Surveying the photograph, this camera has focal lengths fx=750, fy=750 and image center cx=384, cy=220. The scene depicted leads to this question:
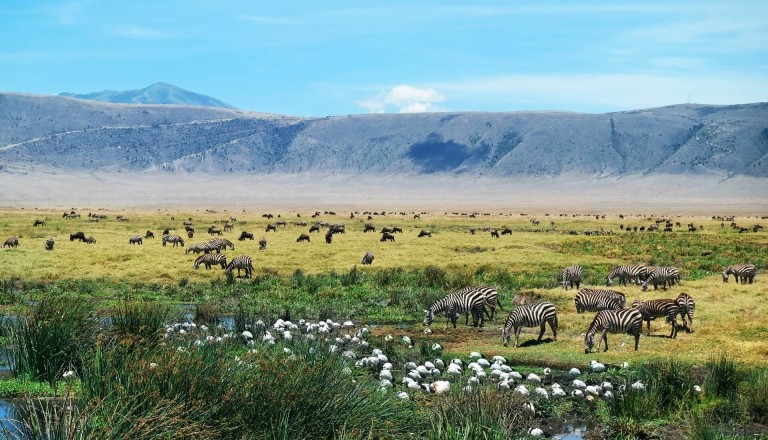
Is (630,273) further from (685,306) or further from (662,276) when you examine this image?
(685,306)

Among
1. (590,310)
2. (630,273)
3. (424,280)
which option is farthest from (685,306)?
(424,280)

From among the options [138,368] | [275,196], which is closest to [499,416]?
→ [138,368]

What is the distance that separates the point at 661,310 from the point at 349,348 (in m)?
8.81

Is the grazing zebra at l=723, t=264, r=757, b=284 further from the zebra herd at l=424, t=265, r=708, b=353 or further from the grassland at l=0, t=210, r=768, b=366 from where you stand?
the zebra herd at l=424, t=265, r=708, b=353

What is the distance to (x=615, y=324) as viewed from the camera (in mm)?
18844

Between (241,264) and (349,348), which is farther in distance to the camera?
(241,264)

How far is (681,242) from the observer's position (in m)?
47.6

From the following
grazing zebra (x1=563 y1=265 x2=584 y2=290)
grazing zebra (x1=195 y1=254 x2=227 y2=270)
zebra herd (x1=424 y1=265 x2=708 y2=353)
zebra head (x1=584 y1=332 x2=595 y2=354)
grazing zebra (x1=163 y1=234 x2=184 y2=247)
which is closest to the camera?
zebra head (x1=584 y1=332 x2=595 y2=354)

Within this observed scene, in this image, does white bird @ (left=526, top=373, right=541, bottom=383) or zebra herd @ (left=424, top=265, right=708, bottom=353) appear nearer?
white bird @ (left=526, top=373, right=541, bottom=383)

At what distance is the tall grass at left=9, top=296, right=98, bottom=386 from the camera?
13656 millimetres

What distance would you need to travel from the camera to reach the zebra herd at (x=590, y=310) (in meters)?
18.9

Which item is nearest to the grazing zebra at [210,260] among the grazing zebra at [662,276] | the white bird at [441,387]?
the grazing zebra at [662,276]

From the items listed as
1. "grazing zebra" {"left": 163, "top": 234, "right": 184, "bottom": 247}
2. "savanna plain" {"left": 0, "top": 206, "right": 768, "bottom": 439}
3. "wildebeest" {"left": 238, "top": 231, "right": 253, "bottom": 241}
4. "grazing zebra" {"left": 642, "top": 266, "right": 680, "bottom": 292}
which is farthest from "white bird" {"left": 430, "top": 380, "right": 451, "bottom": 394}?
"wildebeest" {"left": 238, "top": 231, "right": 253, "bottom": 241}

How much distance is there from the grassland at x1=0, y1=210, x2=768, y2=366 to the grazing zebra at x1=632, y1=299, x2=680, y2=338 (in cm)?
40
